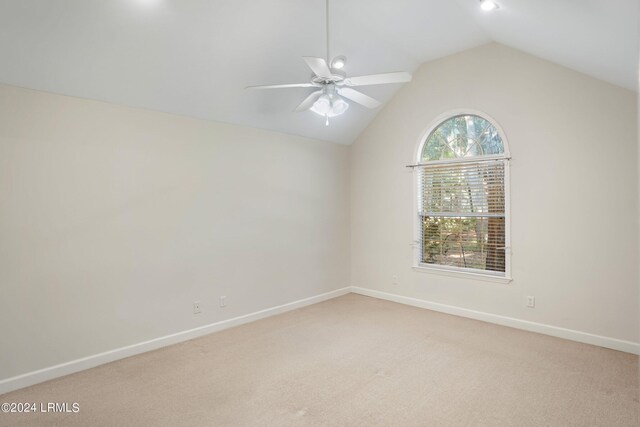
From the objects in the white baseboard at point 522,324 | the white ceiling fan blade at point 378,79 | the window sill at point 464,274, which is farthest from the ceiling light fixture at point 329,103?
the white baseboard at point 522,324

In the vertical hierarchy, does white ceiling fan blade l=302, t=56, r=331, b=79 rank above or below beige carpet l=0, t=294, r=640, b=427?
above

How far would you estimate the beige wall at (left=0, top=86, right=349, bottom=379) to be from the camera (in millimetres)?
2717

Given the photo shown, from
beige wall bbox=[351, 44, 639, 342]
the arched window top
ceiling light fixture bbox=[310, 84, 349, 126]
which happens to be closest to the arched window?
the arched window top

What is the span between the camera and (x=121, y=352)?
318cm

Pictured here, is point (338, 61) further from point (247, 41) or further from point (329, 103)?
point (247, 41)

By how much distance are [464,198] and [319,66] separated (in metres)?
2.81

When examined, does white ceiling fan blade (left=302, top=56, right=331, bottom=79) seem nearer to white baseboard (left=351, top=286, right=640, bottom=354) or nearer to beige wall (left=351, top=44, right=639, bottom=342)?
beige wall (left=351, top=44, right=639, bottom=342)

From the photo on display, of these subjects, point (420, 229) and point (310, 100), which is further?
point (420, 229)

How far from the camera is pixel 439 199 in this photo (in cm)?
465

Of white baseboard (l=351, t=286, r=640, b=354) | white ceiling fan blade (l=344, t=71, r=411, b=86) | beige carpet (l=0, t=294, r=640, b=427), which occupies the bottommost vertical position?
beige carpet (l=0, t=294, r=640, b=427)

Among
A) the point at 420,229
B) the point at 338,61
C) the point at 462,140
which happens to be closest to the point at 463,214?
the point at 420,229

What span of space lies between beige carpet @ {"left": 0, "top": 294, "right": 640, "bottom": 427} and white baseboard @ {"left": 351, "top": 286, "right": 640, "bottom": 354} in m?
0.10

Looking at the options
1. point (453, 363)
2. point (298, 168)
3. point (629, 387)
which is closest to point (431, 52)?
point (298, 168)

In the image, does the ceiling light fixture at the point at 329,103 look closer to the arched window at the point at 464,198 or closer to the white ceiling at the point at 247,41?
the white ceiling at the point at 247,41
